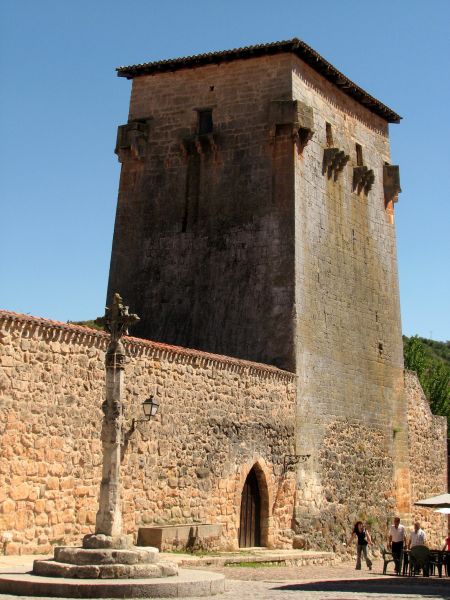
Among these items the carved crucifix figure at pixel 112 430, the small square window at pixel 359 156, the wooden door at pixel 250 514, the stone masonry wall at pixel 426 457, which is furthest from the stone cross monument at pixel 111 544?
the stone masonry wall at pixel 426 457

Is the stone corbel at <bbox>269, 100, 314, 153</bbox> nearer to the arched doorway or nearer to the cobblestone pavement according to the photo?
the arched doorway

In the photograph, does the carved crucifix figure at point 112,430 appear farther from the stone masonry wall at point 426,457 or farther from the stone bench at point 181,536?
the stone masonry wall at point 426,457

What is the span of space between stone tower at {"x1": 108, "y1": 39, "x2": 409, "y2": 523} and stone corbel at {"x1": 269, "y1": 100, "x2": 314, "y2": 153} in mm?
38

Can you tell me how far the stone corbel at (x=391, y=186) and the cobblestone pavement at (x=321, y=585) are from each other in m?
11.3

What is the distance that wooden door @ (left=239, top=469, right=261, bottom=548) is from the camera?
56.1 ft

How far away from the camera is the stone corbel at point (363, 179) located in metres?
23.1

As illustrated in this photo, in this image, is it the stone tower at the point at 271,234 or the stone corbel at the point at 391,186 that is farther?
the stone corbel at the point at 391,186

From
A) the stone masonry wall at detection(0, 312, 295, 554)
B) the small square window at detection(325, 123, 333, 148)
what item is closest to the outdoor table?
the stone masonry wall at detection(0, 312, 295, 554)

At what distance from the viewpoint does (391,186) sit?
24.5 m

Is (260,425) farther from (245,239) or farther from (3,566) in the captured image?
(3,566)

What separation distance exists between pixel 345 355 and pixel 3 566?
12248 millimetres

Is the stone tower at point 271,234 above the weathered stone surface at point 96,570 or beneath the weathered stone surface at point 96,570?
above

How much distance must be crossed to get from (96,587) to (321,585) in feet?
15.2

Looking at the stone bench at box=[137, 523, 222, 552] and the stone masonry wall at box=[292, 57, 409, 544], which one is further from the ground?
the stone masonry wall at box=[292, 57, 409, 544]
